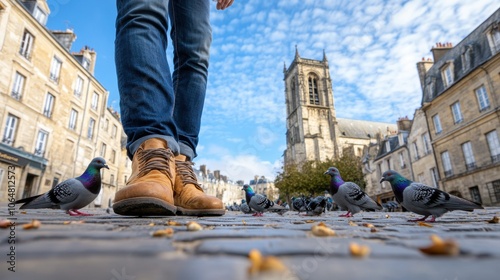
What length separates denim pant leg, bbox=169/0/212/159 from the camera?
9.51ft

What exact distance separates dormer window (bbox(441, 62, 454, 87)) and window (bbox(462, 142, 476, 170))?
4.27 meters

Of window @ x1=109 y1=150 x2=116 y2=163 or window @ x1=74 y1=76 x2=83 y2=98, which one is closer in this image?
window @ x1=74 y1=76 x2=83 y2=98

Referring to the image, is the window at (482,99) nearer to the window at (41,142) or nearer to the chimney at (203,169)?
the window at (41,142)

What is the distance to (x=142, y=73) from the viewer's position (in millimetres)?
2182

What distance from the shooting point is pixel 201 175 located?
2579 inches

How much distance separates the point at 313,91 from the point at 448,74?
106 ft

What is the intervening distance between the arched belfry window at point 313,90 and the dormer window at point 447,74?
30765mm

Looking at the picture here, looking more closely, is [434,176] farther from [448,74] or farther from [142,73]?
[142,73]

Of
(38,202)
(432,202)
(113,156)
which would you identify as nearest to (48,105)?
(113,156)

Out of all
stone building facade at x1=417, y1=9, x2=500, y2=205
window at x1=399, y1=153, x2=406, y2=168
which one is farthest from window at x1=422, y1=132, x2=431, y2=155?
window at x1=399, y1=153, x2=406, y2=168

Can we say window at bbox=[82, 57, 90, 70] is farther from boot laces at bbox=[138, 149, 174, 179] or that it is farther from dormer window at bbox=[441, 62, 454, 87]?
dormer window at bbox=[441, 62, 454, 87]

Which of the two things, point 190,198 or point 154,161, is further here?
point 190,198

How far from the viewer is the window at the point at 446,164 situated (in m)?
18.8

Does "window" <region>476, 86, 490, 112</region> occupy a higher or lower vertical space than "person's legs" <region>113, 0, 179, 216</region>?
higher
